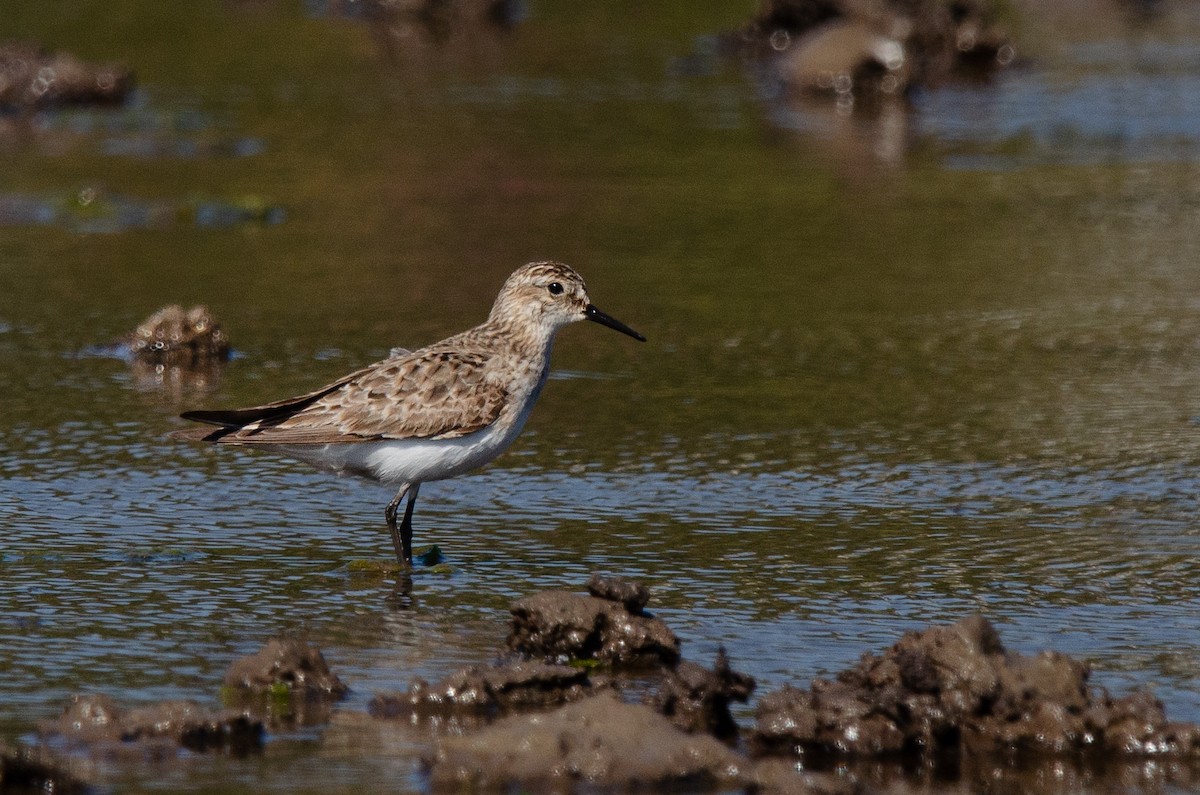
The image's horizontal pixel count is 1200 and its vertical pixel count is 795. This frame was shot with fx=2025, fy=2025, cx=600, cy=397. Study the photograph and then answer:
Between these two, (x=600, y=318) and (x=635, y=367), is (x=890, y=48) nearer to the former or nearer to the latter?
(x=635, y=367)

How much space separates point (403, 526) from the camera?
8617mm

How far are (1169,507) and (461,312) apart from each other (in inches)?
202

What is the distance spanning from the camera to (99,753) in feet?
19.8

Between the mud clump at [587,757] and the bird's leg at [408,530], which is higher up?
the bird's leg at [408,530]

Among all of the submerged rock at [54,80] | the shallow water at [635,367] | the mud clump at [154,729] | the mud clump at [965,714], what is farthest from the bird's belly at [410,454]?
the submerged rock at [54,80]

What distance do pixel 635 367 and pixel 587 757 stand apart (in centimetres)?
595

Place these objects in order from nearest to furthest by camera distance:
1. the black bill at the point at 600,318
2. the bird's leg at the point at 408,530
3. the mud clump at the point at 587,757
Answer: the mud clump at the point at 587,757 < the bird's leg at the point at 408,530 < the black bill at the point at 600,318

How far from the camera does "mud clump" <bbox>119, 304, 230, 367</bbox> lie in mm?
11867

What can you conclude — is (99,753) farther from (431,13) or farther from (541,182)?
(431,13)

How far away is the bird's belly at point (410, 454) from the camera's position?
859 centimetres

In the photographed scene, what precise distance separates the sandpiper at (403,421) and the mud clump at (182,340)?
321 cm

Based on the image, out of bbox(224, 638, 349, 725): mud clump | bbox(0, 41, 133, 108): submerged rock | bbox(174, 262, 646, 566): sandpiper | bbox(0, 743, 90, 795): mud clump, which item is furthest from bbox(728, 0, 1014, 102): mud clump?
bbox(0, 743, 90, 795): mud clump

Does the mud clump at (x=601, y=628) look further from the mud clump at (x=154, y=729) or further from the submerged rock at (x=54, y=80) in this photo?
the submerged rock at (x=54, y=80)

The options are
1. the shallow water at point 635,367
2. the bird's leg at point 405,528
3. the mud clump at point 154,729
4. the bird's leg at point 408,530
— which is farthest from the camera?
the bird's leg at point 408,530
